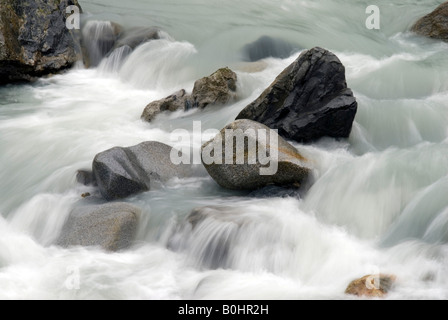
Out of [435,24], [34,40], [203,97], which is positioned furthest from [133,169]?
[435,24]

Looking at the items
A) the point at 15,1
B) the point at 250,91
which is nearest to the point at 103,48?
the point at 15,1

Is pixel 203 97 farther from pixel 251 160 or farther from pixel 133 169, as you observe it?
pixel 251 160

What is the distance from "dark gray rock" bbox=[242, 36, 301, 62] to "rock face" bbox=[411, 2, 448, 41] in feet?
9.53

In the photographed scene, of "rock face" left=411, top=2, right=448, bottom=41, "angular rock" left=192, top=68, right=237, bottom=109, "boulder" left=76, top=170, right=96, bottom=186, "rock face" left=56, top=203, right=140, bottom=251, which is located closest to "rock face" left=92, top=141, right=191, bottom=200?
"boulder" left=76, top=170, right=96, bottom=186

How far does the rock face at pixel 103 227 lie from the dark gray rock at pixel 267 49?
19.1 feet

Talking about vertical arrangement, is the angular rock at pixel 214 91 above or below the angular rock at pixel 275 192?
above

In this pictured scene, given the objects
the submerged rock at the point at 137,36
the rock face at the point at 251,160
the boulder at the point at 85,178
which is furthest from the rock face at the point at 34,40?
the rock face at the point at 251,160

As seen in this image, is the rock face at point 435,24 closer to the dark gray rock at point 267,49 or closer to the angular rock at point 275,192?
the dark gray rock at point 267,49

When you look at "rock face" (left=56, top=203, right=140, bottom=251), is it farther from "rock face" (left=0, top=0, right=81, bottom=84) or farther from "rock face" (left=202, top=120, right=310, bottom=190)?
"rock face" (left=0, top=0, right=81, bottom=84)

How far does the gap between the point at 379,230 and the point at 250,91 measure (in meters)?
4.38

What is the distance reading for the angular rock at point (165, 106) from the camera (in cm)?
1015
